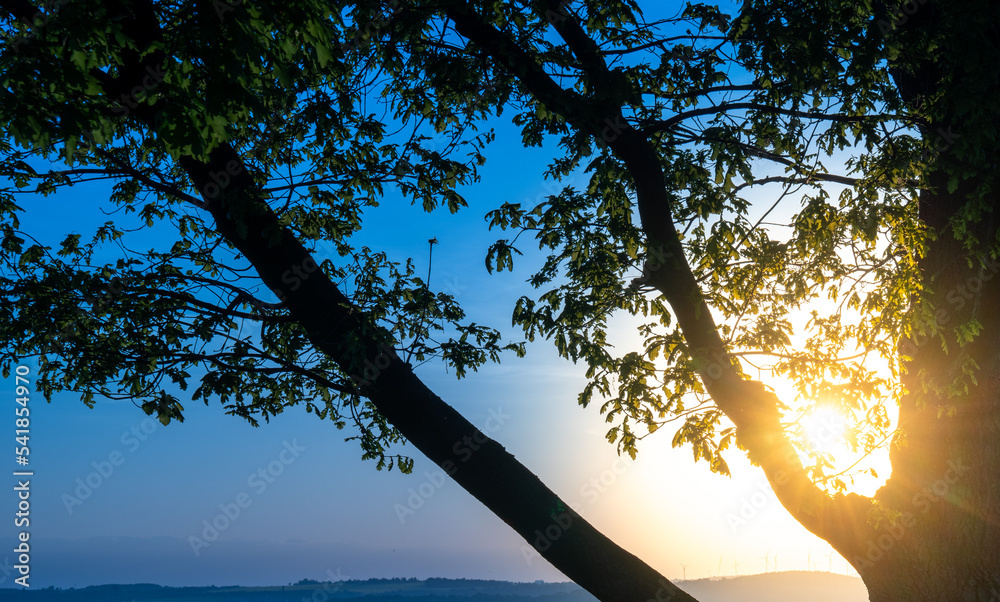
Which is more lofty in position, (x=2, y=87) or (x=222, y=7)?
(x=222, y=7)

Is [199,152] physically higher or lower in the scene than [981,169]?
lower

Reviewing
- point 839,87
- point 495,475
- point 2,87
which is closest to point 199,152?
point 2,87

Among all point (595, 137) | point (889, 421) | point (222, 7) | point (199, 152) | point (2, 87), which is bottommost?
point (889, 421)

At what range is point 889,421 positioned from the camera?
285 inches

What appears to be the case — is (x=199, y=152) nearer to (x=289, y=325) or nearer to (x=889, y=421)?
(x=289, y=325)

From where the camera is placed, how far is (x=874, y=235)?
6.16 metres

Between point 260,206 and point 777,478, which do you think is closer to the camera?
point 260,206

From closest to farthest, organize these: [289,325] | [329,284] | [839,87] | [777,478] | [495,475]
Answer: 1. [495,475]
2. [329,284]
3. [839,87]
4. [777,478]
5. [289,325]

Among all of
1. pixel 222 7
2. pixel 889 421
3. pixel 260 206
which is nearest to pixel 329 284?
pixel 260 206

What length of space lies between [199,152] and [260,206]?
2.22m

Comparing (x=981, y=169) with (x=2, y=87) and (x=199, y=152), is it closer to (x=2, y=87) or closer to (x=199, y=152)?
(x=199, y=152)

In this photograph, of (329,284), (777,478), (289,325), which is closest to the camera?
(329,284)

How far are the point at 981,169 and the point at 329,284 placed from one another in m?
6.76

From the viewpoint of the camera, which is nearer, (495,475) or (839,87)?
(495,475)
